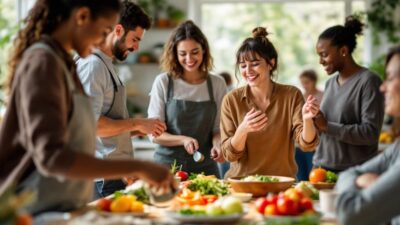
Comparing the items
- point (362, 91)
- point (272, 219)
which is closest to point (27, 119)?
point (272, 219)

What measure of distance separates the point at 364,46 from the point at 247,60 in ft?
16.3

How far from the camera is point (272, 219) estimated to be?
2.21 metres

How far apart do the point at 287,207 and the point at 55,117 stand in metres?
0.79

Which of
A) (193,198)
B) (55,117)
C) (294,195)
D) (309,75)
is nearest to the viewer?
(55,117)

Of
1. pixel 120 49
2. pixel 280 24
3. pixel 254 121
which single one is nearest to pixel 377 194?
pixel 254 121

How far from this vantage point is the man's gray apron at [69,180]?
7.04ft

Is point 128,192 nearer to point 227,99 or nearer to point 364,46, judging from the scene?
point 227,99

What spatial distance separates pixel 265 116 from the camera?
11.1 ft

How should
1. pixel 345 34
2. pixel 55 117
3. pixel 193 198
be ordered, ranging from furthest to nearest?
pixel 345 34
pixel 193 198
pixel 55 117

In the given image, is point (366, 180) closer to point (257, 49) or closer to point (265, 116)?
point (265, 116)

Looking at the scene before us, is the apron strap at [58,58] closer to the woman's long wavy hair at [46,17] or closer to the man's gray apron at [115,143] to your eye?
the woman's long wavy hair at [46,17]

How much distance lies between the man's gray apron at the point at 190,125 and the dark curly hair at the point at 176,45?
2.6 inches

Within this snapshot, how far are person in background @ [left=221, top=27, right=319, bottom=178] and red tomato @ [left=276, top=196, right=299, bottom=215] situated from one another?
1.12m

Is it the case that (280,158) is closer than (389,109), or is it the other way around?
(389,109)
